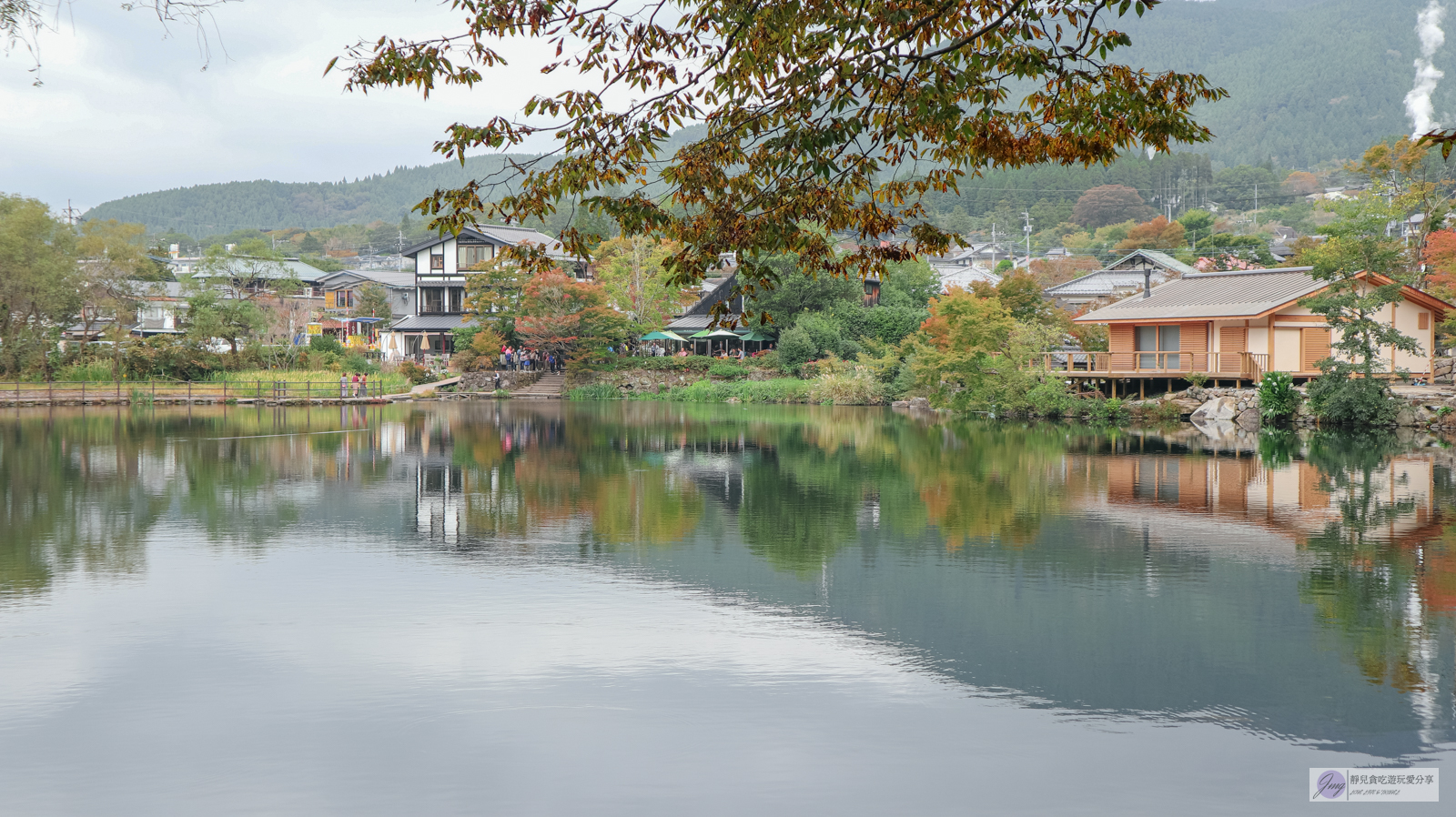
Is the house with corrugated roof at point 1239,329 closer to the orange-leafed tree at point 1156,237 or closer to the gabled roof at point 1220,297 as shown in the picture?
the gabled roof at point 1220,297

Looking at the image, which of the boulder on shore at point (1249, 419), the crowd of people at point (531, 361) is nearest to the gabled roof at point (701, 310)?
the crowd of people at point (531, 361)

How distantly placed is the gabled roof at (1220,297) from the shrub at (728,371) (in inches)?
683

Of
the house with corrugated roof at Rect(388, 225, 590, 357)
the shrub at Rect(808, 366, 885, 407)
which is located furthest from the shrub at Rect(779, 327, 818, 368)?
the house with corrugated roof at Rect(388, 225, 590, 357)

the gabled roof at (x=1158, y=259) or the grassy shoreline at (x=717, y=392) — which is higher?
the gabled roof at (x=1158, y=259)

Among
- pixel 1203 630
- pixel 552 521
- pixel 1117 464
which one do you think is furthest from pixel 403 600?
pixel 1117 464

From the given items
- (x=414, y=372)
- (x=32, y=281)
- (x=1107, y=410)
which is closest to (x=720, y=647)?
(x=1107, y=410)

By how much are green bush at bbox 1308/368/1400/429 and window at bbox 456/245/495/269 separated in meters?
42.1

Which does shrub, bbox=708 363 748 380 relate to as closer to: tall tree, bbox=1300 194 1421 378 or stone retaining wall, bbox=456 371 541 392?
stone retaining wall, bbox=456 371 541 392

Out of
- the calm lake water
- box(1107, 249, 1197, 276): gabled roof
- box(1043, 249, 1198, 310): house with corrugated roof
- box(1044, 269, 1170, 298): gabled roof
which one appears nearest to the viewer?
the calm lake water

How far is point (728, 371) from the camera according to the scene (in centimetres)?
5066

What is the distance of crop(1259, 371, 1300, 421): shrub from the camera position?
96.8ft

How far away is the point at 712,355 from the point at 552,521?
4106cm

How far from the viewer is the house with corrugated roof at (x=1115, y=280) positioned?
5812cm

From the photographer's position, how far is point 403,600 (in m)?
9.45
